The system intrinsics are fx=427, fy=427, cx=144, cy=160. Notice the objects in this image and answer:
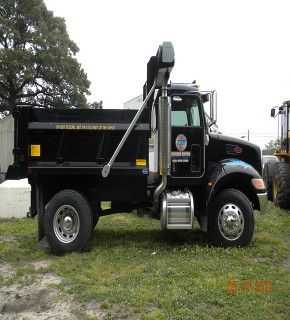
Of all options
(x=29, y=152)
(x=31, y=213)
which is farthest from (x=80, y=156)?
(x=31, y=213)

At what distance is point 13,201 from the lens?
1038 centimetres

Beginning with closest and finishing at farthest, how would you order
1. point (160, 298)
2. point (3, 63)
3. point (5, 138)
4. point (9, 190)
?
point (160, 298), point (9, 190), point (5, 138), point (3, 63)

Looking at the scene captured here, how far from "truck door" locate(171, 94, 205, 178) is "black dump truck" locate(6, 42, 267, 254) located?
0.06 feet

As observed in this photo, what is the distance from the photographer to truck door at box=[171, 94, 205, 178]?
23.5 ft

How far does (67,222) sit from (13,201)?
3.89m

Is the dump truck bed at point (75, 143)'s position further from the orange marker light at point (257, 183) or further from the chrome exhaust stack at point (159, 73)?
the orange marker light at point (257, 183)

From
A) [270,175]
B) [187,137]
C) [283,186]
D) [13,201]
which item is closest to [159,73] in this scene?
[187,137]

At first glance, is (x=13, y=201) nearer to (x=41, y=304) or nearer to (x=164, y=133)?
(x=164, y=133)

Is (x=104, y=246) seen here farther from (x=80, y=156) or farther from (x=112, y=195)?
(x=80, y=156)

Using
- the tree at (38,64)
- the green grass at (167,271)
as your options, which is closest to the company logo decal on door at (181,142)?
the green grass at (167,271)

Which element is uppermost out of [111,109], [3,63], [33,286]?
[3,63]

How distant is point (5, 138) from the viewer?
19969 millimetres

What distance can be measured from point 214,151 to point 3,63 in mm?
25811

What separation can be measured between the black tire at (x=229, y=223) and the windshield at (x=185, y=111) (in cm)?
136
